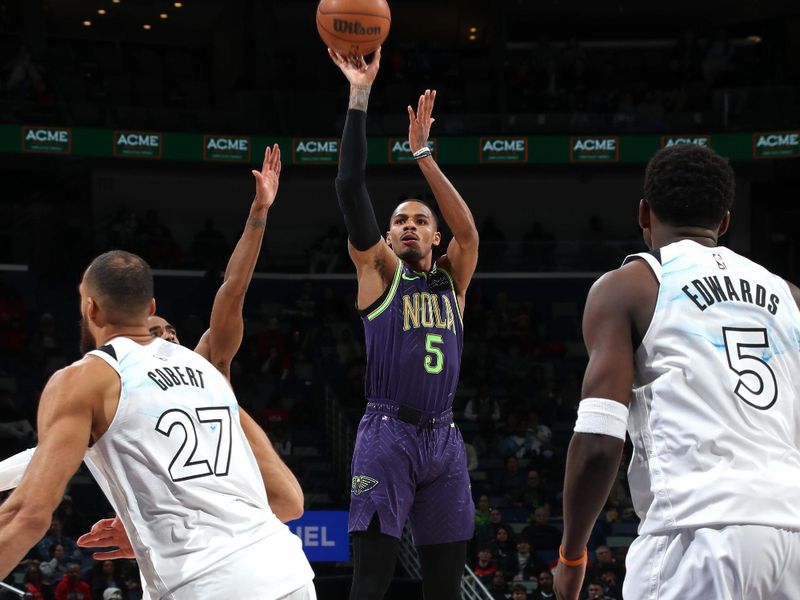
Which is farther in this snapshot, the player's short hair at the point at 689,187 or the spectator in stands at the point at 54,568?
the spectator in stands at the point at 54,568

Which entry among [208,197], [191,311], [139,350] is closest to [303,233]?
[208,197]

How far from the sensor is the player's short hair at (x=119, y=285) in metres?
3.67

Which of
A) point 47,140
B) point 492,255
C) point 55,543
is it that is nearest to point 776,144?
point 492,255

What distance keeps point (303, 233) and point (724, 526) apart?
69.9ft

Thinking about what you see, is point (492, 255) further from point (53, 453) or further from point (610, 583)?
point (53, 453)

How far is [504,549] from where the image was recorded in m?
14.3

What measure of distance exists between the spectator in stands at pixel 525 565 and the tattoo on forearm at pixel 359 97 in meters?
9.11

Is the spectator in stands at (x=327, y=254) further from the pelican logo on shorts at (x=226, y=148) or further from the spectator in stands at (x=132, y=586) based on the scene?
the spectator in stands at (x=132, y=586)

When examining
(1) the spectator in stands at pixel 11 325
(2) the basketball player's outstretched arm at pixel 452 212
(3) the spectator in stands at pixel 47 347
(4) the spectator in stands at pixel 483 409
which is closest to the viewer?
(2) the basketball player's outstretched arm at pixel 452 212

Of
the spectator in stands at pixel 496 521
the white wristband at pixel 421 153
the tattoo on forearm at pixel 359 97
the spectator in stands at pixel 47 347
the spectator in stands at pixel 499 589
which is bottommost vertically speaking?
the spectator in stands at pixel 499 589

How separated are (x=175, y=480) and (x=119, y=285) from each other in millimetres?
634

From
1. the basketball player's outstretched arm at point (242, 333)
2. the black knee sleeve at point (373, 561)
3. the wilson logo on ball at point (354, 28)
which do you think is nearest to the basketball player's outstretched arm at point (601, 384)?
the basketball player's outstretched arm at point (242, 333)

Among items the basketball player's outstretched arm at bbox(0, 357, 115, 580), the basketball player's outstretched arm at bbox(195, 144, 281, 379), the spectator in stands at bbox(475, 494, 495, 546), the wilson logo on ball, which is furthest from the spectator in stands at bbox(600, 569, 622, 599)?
the basketball player's outstretched arm at bbox(0, 357, 115, 580)

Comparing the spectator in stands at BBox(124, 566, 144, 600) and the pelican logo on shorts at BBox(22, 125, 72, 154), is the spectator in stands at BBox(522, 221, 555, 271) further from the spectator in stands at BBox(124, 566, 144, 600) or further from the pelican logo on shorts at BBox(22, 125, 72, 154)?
the spectator in stands at BBox(124, 566, 144, 600)
